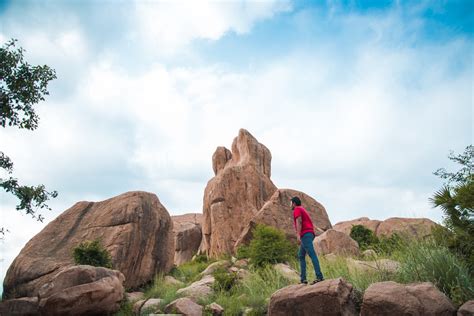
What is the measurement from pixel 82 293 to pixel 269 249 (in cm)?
743

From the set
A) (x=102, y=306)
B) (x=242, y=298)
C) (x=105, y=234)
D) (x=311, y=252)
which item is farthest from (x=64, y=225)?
(x=311, y=252)

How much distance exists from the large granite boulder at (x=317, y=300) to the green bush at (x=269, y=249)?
678 centimetres

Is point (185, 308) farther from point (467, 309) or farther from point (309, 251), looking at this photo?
point (467, 309)

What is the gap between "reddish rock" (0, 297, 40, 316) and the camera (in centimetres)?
1410

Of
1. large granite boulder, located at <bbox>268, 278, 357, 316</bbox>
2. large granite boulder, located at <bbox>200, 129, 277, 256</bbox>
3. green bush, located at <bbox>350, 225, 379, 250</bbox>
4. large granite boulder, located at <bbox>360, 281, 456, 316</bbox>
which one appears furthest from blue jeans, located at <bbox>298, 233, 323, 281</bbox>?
large granite boulder, located at <bbox>200, 129, 277, 256</bbox>

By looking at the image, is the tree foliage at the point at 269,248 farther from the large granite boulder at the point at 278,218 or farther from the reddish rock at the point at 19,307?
the reddish rock at the point at 19,307

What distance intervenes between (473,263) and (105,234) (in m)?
14.3

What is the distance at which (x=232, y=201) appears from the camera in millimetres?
32562

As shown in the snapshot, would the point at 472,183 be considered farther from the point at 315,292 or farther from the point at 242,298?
the point at 242,298

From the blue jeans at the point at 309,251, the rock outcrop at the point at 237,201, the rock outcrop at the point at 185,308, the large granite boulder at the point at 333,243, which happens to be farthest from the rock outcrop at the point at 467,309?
the rock outcrop at the point at 237,201

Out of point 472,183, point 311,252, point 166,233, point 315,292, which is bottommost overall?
point 315,292

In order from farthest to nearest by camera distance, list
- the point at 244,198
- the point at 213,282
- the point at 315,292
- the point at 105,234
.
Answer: the point at 244,198
the point at 105,234
the point at 213,282
the point at 315,292

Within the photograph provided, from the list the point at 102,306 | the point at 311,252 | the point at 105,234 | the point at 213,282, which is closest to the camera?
the point at 311,252

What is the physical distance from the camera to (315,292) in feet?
32.0
